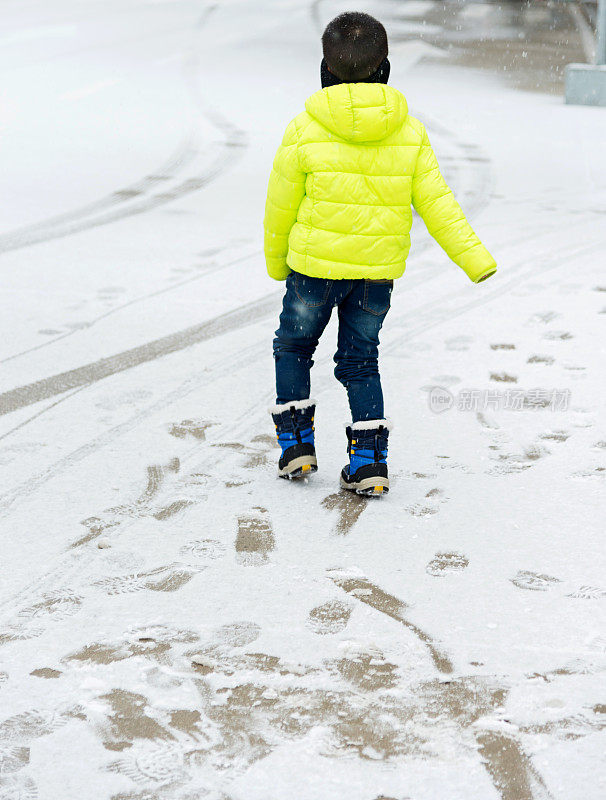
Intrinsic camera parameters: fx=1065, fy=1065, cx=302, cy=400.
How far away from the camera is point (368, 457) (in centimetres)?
324

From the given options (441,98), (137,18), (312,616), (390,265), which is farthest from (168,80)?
(312,616)

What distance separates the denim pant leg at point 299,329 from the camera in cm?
317

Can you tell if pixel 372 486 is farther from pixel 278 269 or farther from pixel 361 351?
pixel 278 269

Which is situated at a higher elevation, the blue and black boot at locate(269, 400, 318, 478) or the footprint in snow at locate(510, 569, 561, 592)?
the blue and black boot at locate(269, 400, 318, 478)

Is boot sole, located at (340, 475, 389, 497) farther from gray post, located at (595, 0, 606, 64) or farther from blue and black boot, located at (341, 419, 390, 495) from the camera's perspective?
gray post, located at (595, 0, 606, 64)

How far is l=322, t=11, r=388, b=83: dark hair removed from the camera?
2904 millimetres

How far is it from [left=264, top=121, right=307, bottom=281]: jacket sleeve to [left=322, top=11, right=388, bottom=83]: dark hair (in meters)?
0.21

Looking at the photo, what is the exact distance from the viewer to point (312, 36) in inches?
584

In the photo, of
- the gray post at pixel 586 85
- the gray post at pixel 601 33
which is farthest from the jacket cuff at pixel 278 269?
the gray post at pixel 601 33

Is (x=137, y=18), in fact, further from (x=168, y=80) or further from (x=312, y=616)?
(x=312, y=616)

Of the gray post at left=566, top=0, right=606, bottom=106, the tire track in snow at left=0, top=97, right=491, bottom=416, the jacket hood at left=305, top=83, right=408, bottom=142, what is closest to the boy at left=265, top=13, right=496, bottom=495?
the jacket hood at left=305, top=83, right=408, bottom=142

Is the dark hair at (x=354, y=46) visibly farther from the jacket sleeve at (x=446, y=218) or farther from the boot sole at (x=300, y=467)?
the boot sole at (x=300, y=467)

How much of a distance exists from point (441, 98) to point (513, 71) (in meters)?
2.58

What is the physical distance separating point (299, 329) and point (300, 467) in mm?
429
